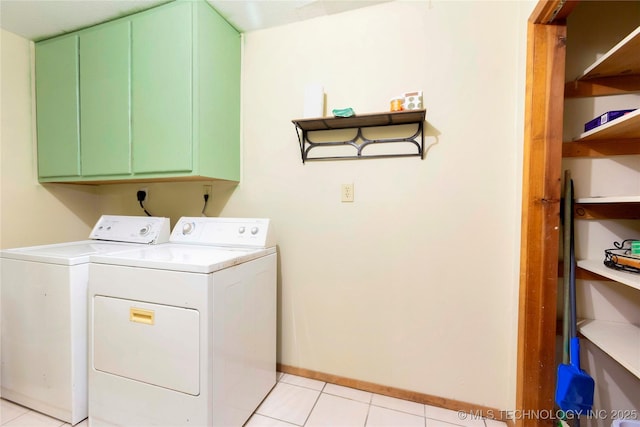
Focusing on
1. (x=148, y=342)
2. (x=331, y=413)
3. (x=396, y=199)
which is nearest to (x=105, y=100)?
(x=148, y=342)

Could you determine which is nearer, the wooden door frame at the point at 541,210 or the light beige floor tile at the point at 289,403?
the wooden door frame at the point at 541,210

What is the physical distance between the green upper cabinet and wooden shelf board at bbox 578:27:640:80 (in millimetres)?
1919

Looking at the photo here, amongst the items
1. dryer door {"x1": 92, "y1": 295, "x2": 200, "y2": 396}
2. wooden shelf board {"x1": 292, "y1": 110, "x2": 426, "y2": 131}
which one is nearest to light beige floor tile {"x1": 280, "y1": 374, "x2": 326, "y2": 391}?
dryer door {"x1": 92, "y1": 295, "x2": 200, "y2": 396}

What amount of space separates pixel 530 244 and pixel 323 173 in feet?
3.73

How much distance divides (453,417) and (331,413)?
2.17ft

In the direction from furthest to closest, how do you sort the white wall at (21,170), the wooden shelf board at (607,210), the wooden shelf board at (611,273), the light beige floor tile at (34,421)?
the white wall at (21,170) < the light beige floor tile at (34,421) < the wooden shelf board at (607,210) < the wooden shelf board at (611,273)

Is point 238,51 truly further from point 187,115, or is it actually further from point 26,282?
point 26,282

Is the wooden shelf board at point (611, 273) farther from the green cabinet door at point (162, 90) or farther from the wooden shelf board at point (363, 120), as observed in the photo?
the green cabinet door at point (162, 90)

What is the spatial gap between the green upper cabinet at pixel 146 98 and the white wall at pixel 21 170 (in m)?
0.08

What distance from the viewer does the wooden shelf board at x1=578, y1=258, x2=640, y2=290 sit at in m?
0.93

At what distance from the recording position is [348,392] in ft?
5.32

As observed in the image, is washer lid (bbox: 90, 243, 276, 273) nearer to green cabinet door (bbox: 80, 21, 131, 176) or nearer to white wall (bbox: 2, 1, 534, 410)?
white wall (bbox: 2, 1, 534, 410)

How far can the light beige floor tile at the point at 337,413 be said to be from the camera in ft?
4.54

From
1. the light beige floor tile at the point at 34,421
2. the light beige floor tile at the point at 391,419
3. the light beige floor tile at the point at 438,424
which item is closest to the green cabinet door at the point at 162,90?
the light beige floor tile at the point at 34,421
